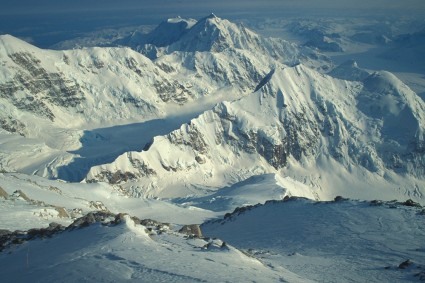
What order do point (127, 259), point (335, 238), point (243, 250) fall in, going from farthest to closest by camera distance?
point (335, 238) < point (243, 250) < point (127, 259)

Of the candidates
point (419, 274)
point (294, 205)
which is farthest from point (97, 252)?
point (294, 205)

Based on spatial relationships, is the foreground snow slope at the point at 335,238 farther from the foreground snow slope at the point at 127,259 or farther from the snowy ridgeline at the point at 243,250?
the foreground snow slope at the point at 127,259

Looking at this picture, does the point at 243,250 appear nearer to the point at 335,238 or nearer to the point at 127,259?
the point at 335,238

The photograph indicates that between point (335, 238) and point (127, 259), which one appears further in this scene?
point (335, 238)

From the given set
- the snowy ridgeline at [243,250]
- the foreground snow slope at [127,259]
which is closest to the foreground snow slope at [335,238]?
the snowy ridgeline at [243,250]

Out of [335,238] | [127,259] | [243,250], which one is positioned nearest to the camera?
[127,259]

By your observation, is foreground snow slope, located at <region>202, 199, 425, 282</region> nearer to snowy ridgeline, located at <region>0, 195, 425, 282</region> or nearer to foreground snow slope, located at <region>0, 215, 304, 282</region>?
snowy ridgeline, located at <region>0, 195, 425, 282</region>

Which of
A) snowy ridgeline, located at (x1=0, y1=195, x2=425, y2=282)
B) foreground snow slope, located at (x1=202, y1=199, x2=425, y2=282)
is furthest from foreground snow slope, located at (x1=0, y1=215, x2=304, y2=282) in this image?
foreground snow slope, located at (x1=202, y1=199, x2=425, y2=282)

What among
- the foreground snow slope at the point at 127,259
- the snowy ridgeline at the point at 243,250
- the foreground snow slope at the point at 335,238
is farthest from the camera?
the foreground snow slope at the point at 335,238

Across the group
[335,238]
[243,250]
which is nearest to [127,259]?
[243,250]

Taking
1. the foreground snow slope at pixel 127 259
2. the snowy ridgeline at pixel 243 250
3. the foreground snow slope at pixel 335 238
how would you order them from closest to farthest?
the foreground snow slope at pixel 127 259, the snowy ridgeline at pixel 243 250, the foreground snow slope at pixel 335 238
